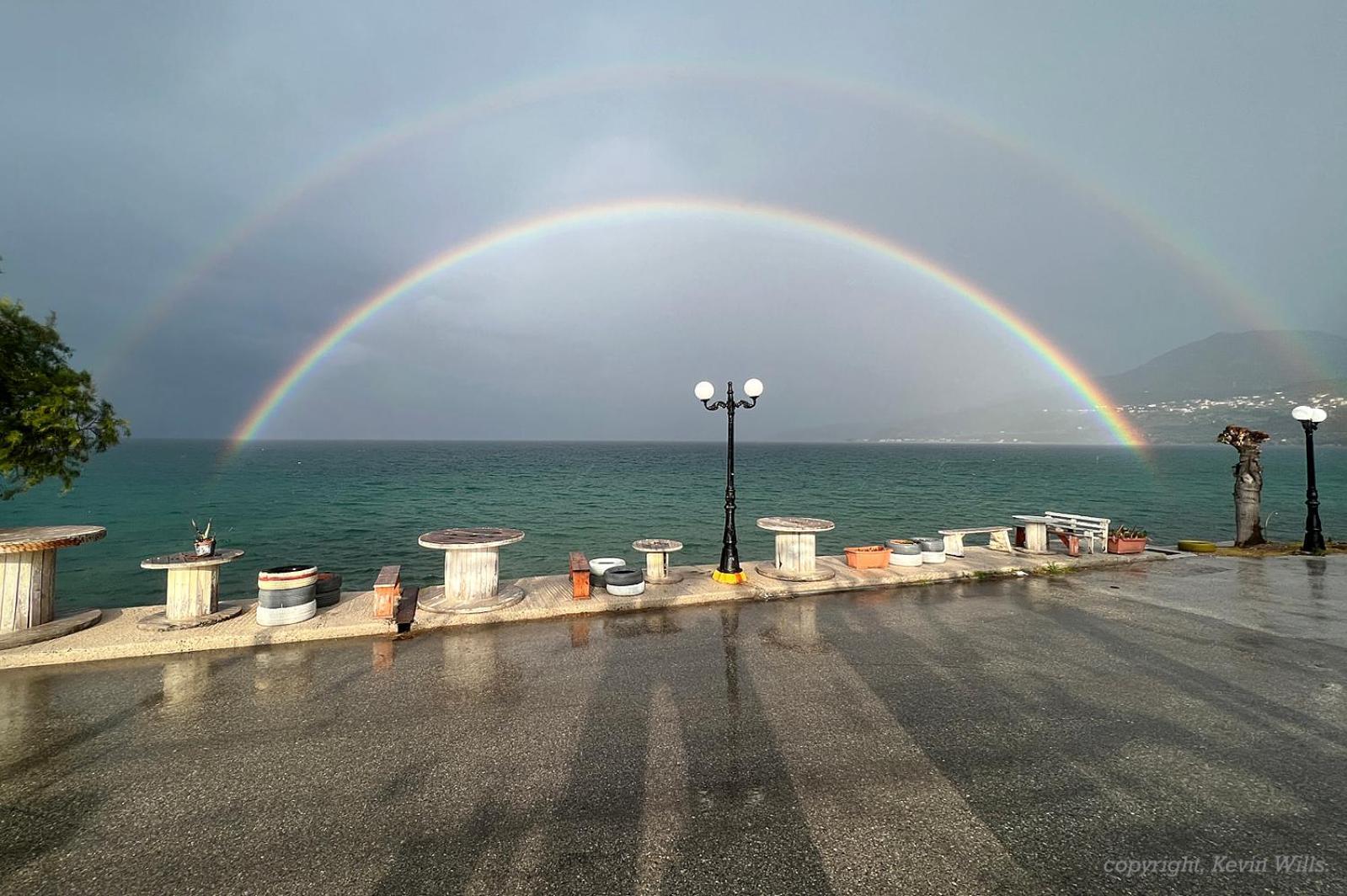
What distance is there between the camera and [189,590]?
9031 mm

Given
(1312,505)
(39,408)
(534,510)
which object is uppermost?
(39,408)

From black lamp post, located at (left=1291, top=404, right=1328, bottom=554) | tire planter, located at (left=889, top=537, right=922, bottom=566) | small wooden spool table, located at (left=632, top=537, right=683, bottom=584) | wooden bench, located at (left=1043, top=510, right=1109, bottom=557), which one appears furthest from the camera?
black lamp post, located at (left=1291, top=404, right=1328, bottom=554)

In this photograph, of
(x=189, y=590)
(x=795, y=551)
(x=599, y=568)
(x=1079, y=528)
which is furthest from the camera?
(x=1079, y=528)

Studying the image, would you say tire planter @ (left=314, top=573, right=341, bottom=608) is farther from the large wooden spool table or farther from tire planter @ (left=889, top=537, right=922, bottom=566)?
tire planter @ (left=889, top=537, right=922, bottom=566)

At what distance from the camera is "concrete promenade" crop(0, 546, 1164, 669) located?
816 centimetres

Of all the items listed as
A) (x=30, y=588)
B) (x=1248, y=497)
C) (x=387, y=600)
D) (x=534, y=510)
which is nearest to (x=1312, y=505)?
(x=1248, y=497)

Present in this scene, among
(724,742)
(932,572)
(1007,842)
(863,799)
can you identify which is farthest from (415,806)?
(932,572)

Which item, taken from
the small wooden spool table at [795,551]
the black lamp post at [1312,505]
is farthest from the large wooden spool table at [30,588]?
the black lamp post at [1312,505]

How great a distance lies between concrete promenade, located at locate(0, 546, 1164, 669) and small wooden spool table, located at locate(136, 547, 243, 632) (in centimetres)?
24

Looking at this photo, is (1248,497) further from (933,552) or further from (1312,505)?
(933,552)

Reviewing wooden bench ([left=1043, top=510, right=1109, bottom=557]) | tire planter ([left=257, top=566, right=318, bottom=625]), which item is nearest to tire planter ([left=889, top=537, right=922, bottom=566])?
wooden bench ([left=1043, top=510, right=1109, bottom=557])

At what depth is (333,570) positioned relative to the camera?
22812 millimetres

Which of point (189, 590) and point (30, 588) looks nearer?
point (30, 588)

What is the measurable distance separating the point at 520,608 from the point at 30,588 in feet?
24.1
